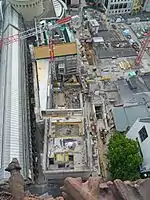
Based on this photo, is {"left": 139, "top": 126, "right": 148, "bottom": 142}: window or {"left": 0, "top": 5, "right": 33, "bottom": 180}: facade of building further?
{"left": 139, "top": 126, "right": 148, "bottom": 142}: window

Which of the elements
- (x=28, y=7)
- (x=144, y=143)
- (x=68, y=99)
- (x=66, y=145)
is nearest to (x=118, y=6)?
(x=28, y=7)

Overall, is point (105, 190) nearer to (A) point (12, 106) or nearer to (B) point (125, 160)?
(B) point (125, 160)

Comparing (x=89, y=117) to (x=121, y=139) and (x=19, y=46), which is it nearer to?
(x=121, y=139)

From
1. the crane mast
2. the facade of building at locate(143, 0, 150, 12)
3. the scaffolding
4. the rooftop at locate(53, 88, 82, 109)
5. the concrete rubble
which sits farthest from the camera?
the facade of building at locate(143, 0, 150, 12)

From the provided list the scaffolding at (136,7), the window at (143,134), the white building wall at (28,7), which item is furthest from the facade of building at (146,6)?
the window at (143,134)

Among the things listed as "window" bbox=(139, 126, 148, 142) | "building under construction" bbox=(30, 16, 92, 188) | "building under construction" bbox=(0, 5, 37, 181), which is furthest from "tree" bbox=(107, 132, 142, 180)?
"building under construction" bbox=(0, 5, 37, 181)

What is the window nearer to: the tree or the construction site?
the tree
